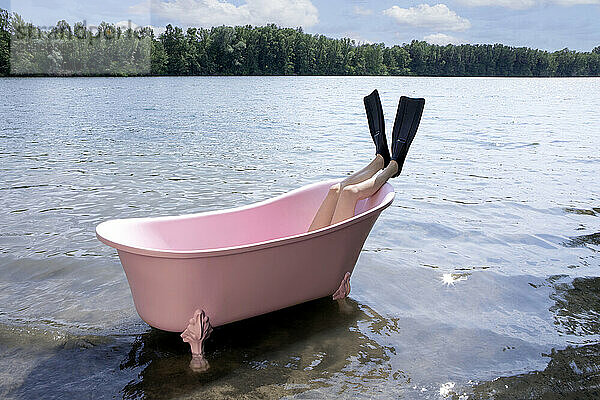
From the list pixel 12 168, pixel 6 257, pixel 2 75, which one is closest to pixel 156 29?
pixel 2 75

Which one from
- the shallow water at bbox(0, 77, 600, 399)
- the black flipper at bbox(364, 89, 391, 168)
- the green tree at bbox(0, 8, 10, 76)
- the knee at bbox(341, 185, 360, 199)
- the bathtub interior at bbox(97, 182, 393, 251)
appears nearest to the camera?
the shallow water at bbox(0, 77, 600, 399)

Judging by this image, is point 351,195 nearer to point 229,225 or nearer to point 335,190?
point 335,190

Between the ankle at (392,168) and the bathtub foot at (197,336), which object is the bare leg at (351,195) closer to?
the ankle at (392,168)

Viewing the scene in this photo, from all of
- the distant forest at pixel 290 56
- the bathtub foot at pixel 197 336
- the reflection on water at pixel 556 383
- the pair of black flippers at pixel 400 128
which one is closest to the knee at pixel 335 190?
the pair of black flippers at pixel 400 128

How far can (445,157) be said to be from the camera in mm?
8023

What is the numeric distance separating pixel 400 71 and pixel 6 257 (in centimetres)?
5366

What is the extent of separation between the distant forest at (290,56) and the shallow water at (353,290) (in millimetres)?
37392

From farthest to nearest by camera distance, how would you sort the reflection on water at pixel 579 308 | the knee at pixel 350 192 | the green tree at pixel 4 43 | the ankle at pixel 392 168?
the green tree at pixel 4 43 < the ankle at pixel 392 168 < the knee at pixel 350 192 < the reflection on water at pixel 579 308

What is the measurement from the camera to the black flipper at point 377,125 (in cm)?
321

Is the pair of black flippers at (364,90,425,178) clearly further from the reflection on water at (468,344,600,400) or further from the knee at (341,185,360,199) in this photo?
the reflection on water at (468,344,600,400)

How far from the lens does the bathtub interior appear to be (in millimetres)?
2514

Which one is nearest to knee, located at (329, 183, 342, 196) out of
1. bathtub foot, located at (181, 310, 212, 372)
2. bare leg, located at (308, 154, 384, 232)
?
bare leg, located at (308, 154, 384, 232)

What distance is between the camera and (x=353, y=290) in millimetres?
3250

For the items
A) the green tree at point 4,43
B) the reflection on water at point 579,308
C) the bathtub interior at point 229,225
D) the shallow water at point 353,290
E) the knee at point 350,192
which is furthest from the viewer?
the green tree at point 4,43
